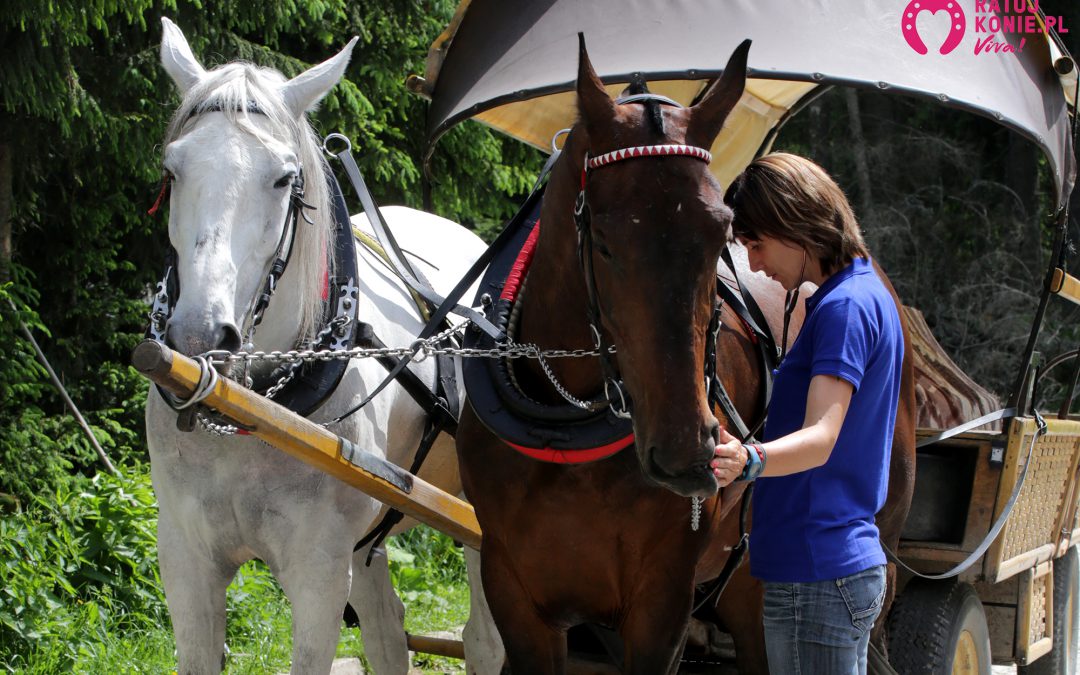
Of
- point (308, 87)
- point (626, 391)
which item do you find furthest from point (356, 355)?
point (626, 391)

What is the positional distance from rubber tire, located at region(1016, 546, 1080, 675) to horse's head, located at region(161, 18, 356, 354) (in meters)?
3.59

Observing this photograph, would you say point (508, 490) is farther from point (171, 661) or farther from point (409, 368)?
point (171, 661)

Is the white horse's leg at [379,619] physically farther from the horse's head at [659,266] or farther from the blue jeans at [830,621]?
the horse's head at [659,266]

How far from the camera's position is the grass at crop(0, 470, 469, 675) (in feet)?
14.7

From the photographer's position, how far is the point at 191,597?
3025mm

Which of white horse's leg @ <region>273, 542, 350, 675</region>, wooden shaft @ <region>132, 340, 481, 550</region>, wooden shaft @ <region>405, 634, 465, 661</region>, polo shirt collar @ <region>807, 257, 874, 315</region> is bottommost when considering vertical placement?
wooden shaft @ <region>405, 634, 465, 661</region>

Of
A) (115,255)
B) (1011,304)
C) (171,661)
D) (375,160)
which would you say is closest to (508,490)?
(171,661)

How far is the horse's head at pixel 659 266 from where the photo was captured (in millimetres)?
2041

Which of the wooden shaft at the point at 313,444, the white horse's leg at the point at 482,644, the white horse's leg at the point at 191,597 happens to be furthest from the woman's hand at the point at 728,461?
the white horse's leg at the point at 482,644

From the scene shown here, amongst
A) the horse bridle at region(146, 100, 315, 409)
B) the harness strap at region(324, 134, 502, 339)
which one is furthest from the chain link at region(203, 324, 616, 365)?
the harness strap at region(324, 134, 502, 339)

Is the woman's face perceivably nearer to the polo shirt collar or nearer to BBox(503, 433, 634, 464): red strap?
the polo shirt collar

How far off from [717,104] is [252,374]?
143cm

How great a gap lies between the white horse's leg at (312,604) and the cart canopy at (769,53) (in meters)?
1.46

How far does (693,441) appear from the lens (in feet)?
6.62
